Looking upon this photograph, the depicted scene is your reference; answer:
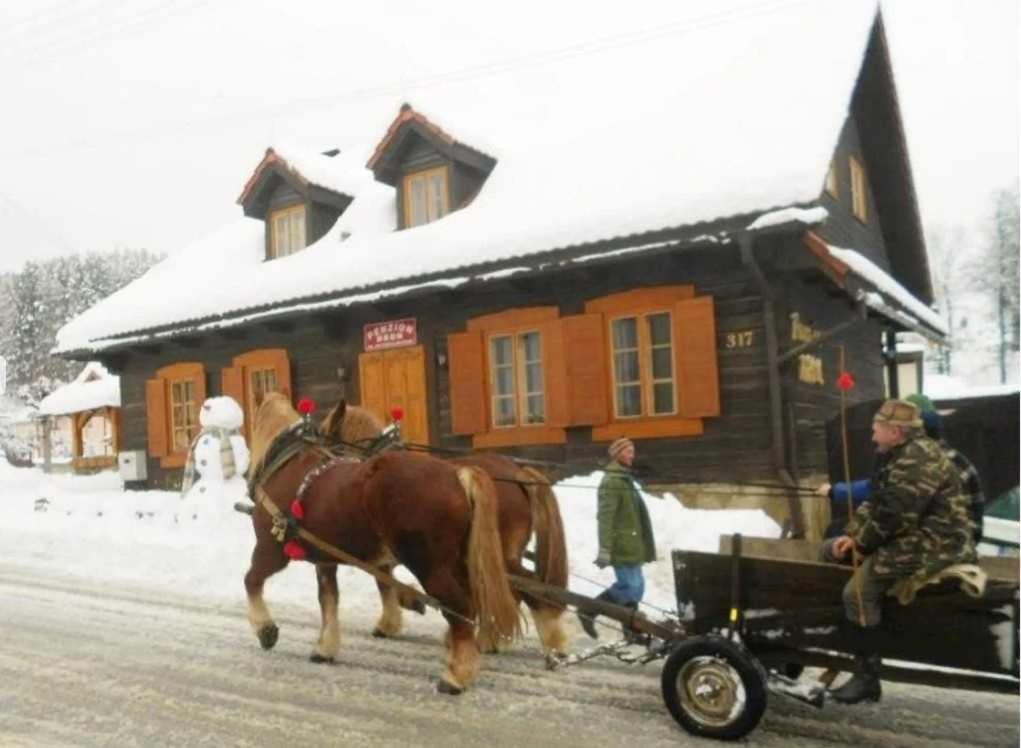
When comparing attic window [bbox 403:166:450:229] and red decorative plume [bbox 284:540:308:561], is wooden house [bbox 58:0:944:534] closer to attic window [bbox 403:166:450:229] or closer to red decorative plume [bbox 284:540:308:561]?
attic window [bbox 403:166:450:229]

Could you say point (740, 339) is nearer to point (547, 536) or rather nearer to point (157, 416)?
point (547, 536)

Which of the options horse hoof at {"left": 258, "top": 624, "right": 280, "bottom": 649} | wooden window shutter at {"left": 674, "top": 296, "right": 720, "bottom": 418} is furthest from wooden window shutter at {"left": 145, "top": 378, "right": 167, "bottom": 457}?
horse hoof at {"left": 258, "top": 624, "right": 280, "bottom": 649}

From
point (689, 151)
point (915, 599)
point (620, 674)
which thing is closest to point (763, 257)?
point (689, 151)

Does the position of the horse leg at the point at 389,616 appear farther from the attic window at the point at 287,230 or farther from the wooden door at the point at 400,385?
the attic window at the point at 287,230

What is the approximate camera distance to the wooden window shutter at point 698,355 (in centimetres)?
1158

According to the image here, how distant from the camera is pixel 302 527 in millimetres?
6438

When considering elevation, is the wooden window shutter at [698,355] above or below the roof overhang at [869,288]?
below

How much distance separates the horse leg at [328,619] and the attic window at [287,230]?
38.3 feet

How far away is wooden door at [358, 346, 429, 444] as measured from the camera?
1442 cm

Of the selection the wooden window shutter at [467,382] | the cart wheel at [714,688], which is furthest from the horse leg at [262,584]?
the wooden window shutter at [467,382]

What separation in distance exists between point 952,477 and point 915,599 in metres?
0.59

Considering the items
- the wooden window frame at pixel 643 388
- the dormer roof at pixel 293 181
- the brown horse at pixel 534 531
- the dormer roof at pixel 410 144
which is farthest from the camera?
the dormer roof at pixel 293 181

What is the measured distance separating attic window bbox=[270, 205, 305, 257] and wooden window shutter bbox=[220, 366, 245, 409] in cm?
238

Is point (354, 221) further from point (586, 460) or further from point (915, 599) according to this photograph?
point (915, 599)
